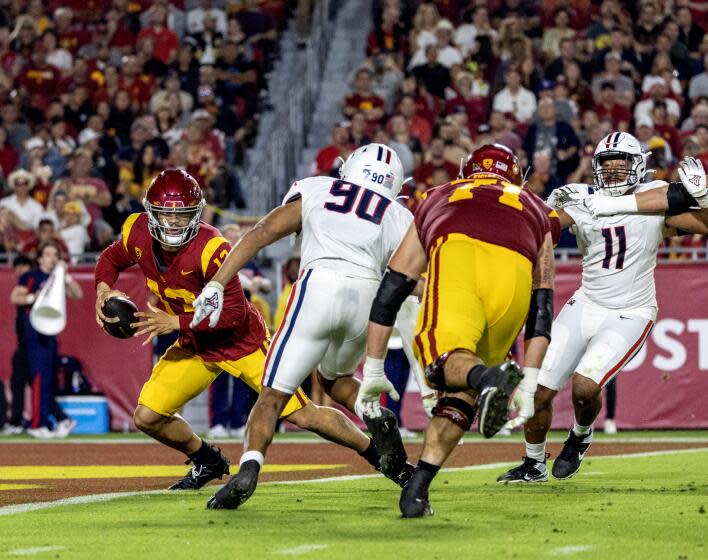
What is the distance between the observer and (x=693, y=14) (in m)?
18.6

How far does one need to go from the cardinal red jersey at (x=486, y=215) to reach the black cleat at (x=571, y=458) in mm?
2458

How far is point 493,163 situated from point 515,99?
10.5 metres

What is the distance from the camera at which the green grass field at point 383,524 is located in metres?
5.62

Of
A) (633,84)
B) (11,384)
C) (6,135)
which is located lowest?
(11,384)

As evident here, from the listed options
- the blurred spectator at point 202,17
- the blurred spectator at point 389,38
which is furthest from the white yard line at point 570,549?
the blurred spectator at point 202,17

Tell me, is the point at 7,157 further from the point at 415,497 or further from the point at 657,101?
the point at 415,497

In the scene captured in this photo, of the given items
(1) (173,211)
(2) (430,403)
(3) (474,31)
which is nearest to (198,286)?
(1) (173,211)

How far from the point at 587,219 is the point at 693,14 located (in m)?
10.3

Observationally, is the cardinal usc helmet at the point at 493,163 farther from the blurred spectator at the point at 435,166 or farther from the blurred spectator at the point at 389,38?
the blurred spectator at the point at 389,38

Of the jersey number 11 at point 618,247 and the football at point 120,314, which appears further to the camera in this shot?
the jersey number 11 at point 618,247

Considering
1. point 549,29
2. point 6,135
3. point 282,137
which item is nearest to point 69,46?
point 6,135

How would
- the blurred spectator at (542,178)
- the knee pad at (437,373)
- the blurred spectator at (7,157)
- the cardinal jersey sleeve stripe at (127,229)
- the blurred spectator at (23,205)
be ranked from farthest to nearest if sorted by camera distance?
the blurred spectator at (7,157) < the blurred spectator at (23,205) < the blurred spectator at (542,178) < the cardinal jersey sleeve stripe at (127,229) < the knee pad at (437,373)

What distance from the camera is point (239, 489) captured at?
6.81m

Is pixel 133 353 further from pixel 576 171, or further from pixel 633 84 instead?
pixel 633 84
